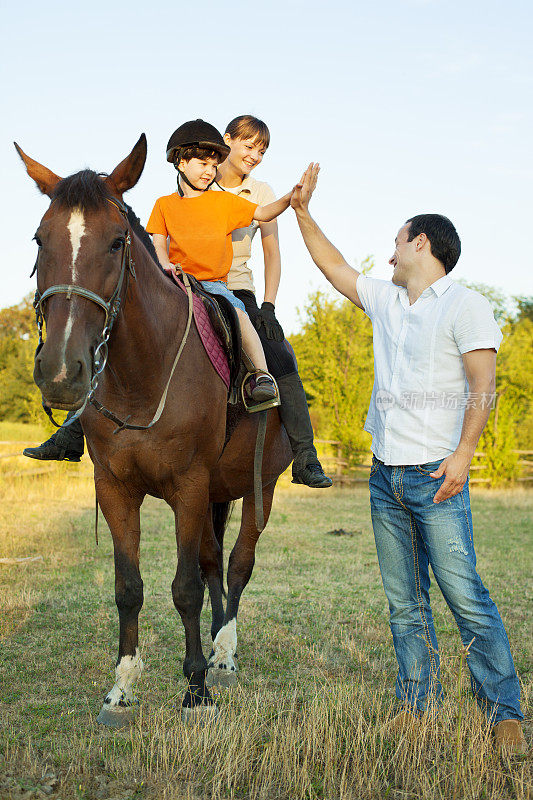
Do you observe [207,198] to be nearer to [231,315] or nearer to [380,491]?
[231,315]

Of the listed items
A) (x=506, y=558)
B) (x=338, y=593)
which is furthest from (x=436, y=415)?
(x=506, y=558)

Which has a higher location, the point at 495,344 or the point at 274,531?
the point at 495,344

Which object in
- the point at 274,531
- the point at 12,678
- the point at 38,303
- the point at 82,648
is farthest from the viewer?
the point at 274,531

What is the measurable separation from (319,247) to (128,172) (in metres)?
1.48

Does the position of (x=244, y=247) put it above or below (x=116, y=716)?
above

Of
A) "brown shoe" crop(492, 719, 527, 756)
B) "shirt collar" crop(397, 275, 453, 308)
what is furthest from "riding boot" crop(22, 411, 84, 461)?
"brown shoe" crop(492, 719, 527, 756)

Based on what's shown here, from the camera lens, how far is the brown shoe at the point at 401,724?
325 cm

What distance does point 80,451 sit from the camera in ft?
14.8

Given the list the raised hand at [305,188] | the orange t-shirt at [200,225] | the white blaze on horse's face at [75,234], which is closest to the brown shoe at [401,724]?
the white blaze on horse's face at [75,234]

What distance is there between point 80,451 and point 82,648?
1776mm

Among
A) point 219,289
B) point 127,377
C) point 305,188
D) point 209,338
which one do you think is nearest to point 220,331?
point 209,338

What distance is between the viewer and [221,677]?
15.2ft

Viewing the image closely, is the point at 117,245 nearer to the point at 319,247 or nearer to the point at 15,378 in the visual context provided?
the point at 319,247

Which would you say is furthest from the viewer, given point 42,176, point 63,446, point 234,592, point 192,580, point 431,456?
point 234,592
